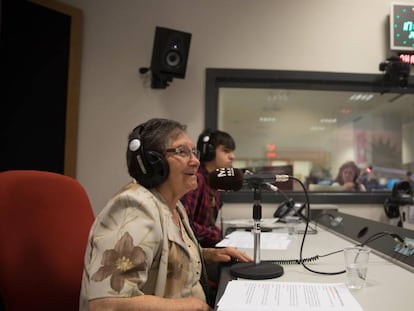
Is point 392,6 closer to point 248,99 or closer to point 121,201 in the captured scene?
point 248,99

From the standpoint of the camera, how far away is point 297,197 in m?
3.06

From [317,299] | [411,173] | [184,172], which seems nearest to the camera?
[317,299]

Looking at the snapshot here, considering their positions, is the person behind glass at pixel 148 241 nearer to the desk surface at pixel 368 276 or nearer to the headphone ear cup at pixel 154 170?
the headphone ear cup at pixel 154 170

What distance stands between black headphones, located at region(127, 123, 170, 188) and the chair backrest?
303 mm

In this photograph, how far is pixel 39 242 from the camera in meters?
1.06

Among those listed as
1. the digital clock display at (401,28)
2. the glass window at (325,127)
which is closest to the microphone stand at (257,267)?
the glass window at (325,127)

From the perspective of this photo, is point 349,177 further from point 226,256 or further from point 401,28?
point 226,256

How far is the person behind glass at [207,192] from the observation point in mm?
1910

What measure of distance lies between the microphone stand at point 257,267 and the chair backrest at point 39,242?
53 centimetres

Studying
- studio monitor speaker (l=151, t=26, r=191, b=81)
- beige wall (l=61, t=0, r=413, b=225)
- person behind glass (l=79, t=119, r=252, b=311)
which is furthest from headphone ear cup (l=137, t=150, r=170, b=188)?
beige wall (l=61, t=0, r=413, b=225)

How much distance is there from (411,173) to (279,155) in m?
1.21

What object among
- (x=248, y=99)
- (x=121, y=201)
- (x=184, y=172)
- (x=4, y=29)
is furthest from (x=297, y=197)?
(x=4, y=29)

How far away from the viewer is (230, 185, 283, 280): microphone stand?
108 cm

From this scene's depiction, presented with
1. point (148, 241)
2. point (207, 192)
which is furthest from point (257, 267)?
point (207, 192)
